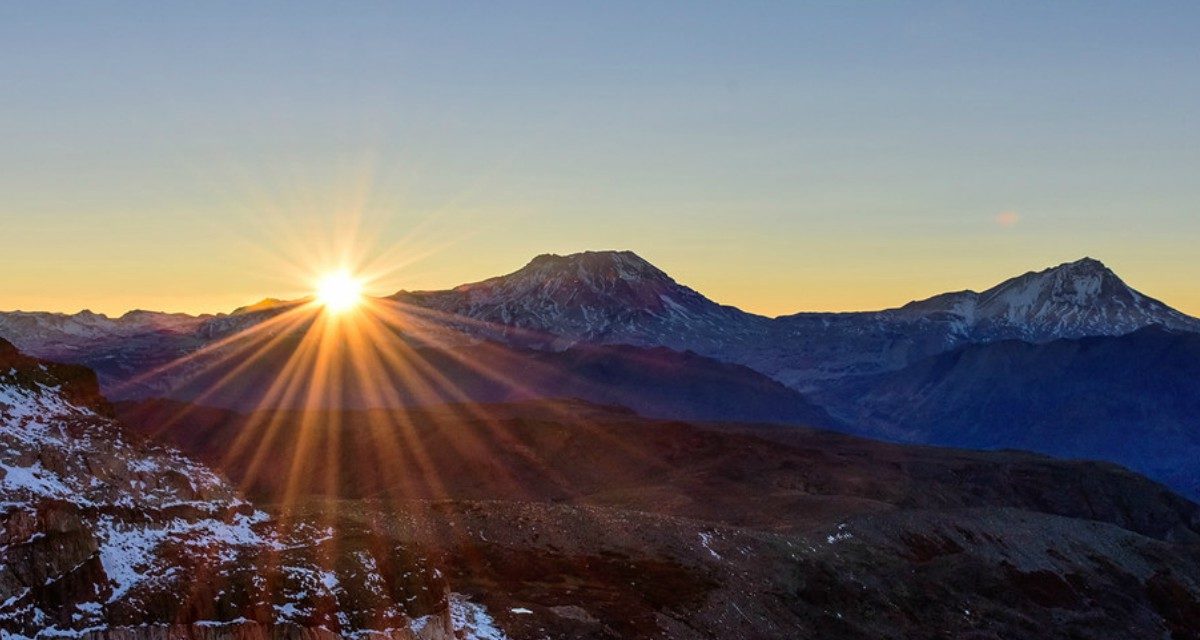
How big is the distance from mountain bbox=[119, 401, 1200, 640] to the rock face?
10196mm

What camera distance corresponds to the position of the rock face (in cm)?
3597

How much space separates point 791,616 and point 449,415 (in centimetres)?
12200

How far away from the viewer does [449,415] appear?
192m

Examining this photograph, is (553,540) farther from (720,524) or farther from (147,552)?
(147,552)

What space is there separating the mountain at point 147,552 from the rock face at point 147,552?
41 millimetres

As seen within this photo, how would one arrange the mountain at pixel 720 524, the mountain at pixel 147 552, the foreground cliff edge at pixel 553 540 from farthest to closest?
the mountain at pixel 720 524, the foreground cliff edge at pixel 553 540, the mountain at pixel 147 552

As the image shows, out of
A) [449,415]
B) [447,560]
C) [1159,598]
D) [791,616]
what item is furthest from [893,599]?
[449,415]

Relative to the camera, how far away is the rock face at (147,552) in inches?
1416

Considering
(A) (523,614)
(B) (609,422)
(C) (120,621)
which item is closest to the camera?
(C) (120,621)

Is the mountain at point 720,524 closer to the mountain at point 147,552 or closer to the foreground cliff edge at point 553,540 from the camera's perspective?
the foreground cliff edge at point 553,540

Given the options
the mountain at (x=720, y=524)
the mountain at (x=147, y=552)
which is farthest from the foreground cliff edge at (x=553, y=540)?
the mountain at (x=720, y=524)

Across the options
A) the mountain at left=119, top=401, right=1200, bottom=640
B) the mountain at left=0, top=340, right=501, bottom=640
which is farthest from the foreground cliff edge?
the mountain at left=119, top=401, right=1200, bottom=640

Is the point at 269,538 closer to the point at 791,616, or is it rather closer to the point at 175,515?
the point at 175,515

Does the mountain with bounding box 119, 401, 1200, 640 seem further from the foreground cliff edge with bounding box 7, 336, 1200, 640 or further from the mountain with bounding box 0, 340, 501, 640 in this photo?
the mountain with bounding box 0, 340, 501, 640
